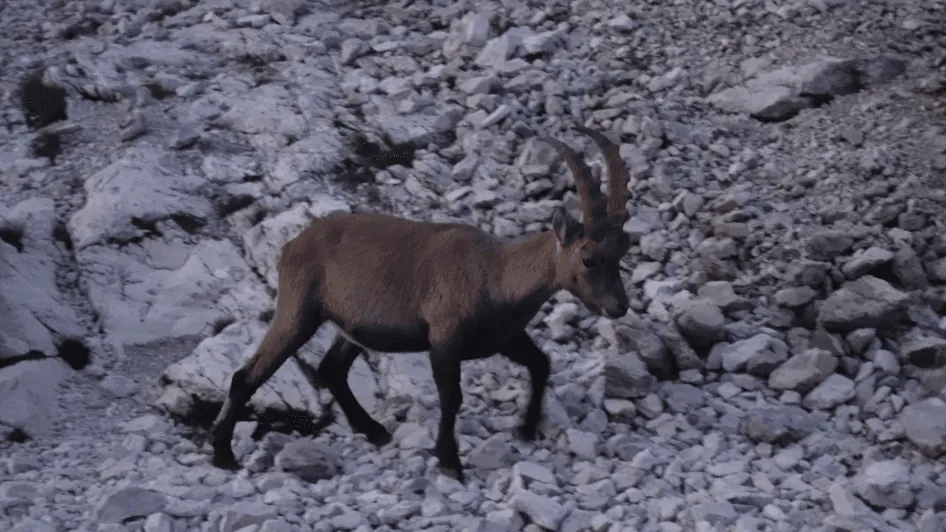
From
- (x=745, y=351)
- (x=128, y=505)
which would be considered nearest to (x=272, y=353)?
(x=128, y=505)

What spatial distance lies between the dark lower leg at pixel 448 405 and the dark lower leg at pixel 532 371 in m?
0.52

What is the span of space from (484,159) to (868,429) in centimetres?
394

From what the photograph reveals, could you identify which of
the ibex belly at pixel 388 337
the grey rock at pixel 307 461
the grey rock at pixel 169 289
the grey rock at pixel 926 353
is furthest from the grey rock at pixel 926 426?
the grey rock at pixel 169 289

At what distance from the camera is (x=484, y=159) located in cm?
972

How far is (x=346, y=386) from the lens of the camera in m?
7.14

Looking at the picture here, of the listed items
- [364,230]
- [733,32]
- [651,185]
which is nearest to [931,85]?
[733,32]

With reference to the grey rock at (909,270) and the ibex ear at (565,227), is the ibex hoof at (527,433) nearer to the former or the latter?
the ibex ear at (565,227)

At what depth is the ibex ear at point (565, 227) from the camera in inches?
246

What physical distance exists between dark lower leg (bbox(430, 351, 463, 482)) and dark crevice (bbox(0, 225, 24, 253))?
364cm

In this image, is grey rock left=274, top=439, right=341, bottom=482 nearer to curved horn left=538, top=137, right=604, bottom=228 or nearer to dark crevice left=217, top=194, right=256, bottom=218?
curved horn left=538, top=137, right=604, bottom=228

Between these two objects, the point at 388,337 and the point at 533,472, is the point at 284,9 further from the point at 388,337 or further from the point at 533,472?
the point at 533,472

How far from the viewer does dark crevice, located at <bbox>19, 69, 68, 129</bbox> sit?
10.3 meters

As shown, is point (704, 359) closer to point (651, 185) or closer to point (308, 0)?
point (651, 185)

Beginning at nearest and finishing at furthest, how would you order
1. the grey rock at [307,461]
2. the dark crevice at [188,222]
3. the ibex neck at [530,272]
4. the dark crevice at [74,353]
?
1. the ibex neck at [530,272]
2. the grey rock at [307,461]
3. the dark crevice at [74,353]
4. the dark crevice at [188,222]
